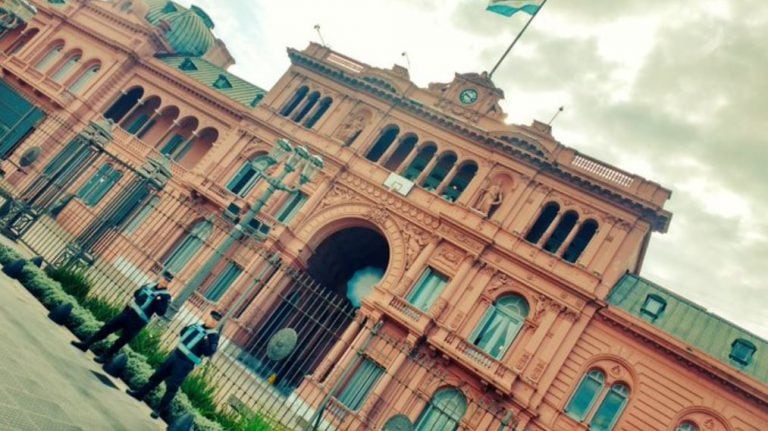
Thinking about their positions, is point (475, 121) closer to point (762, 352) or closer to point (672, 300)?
point (672, 300)

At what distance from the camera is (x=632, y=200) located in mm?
22672

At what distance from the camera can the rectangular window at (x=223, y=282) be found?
2575cm

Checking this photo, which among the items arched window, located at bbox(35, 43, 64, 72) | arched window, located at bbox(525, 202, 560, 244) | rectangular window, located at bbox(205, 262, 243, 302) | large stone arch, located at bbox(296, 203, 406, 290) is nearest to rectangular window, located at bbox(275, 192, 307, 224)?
large stone arch, located at bbox(296, 203, 406, 290)

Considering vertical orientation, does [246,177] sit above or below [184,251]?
above

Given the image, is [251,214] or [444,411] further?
[444,411]

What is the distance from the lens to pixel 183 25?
135 feet

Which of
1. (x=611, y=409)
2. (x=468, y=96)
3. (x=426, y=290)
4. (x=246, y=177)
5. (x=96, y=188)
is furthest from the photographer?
(x=96, y=188)

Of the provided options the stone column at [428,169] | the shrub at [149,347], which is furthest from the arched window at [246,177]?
the shrub at [149,347]

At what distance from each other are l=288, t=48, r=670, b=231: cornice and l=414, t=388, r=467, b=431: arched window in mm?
11445

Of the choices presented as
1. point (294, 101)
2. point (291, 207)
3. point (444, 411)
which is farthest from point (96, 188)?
point (444, 411)

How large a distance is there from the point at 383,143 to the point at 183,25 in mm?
23425

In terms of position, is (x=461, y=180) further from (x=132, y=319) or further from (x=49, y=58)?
(x=49, y=58)

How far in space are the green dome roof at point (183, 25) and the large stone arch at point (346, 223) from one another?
22.2 metres

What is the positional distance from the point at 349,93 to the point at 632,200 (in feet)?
54.0
